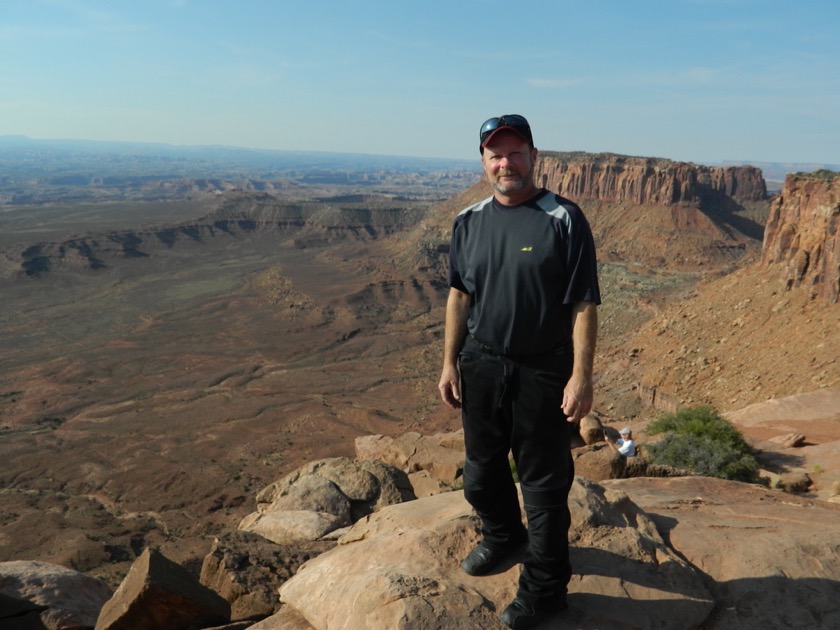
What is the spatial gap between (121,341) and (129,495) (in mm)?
25066

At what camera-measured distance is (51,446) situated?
80.7ft

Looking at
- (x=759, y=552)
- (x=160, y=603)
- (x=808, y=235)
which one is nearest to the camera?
(x=160, y=603)

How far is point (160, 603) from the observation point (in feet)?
11.8

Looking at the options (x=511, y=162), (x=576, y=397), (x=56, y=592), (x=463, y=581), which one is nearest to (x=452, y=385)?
(x=576, y=397)

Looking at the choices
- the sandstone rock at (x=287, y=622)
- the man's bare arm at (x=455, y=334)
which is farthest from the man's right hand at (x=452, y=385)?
the sandstone rock at (x=287, y=622)

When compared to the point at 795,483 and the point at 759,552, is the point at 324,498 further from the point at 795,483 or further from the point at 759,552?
the point at 795,483

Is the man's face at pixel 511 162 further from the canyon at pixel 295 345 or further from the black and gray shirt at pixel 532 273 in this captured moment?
the canyon at pixel 295 345

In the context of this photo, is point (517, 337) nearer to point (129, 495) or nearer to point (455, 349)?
point (455, 349)

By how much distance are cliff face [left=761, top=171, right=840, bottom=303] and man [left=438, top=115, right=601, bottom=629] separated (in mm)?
22937

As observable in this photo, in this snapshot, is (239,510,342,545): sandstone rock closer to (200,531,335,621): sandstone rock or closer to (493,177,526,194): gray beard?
(200,531,335,621): sandstone rock

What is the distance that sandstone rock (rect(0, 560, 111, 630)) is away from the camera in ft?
13.1

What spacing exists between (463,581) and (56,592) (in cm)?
311

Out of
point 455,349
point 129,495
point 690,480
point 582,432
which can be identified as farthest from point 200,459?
point 455,349

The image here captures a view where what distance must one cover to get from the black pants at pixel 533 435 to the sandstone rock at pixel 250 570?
206 cm
